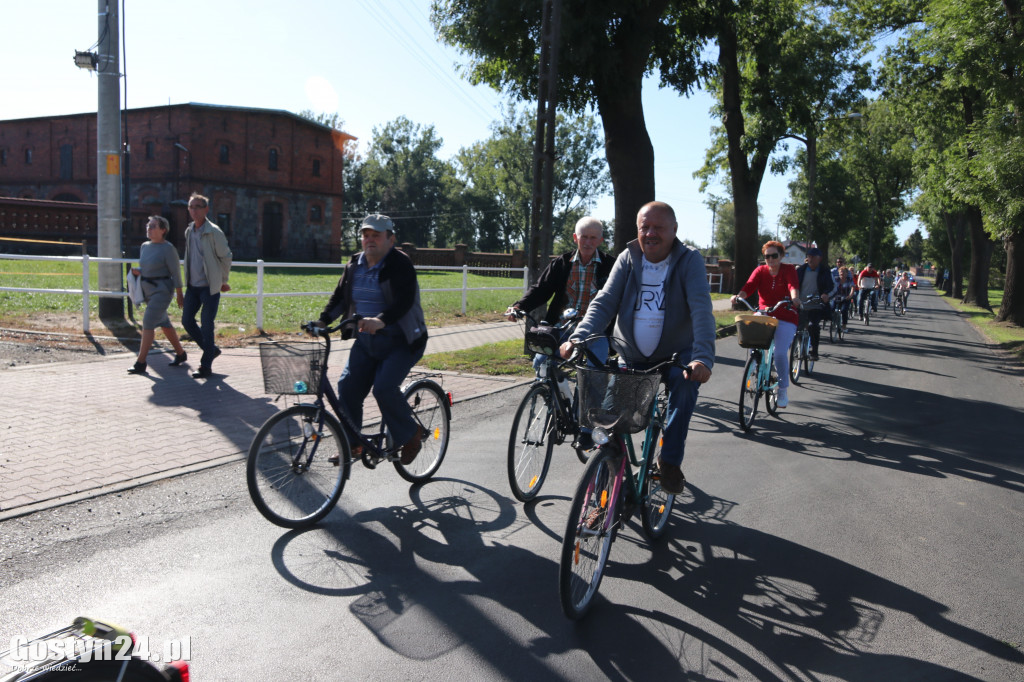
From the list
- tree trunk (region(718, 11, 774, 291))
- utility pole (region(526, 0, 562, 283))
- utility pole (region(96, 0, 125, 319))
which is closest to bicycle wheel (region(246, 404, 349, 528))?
utility pole (region(526, 0, 562, 283))

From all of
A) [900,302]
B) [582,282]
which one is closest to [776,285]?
[582,282]

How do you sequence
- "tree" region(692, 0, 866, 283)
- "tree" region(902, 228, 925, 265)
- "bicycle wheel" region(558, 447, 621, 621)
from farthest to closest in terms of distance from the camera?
"tree" region(902, 228, 925, 265) < "tree" region(692, 0, 866, 283) < "bicycle wheel" region(558, 447, 621, 621)

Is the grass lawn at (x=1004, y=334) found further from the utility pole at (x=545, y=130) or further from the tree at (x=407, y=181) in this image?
the tree at (x=407, y=181)

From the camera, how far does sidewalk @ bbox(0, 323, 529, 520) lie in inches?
211

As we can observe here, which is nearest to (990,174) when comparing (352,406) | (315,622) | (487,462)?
(487,462)

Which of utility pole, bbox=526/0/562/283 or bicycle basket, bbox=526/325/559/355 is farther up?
utility pole, bbox=526/0/562/283

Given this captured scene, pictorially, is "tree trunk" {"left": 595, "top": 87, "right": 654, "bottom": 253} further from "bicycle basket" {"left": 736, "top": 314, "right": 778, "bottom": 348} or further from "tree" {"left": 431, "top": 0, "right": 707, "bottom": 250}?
"bicycle basket" {"left": 736, "top": 314, "right": 778, "bottom": 348}

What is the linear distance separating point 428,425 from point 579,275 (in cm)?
183

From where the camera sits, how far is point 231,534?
4.58 m

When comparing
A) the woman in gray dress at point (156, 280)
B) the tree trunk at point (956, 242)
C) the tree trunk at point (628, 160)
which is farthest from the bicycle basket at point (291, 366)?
the tree trunk at point (956, 242)

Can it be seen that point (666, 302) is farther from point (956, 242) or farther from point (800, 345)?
point (956, 242)

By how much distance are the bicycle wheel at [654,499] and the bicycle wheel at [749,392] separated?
10.5ft

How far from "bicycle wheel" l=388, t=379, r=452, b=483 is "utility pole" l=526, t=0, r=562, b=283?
646cm

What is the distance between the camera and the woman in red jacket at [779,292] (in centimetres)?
884
